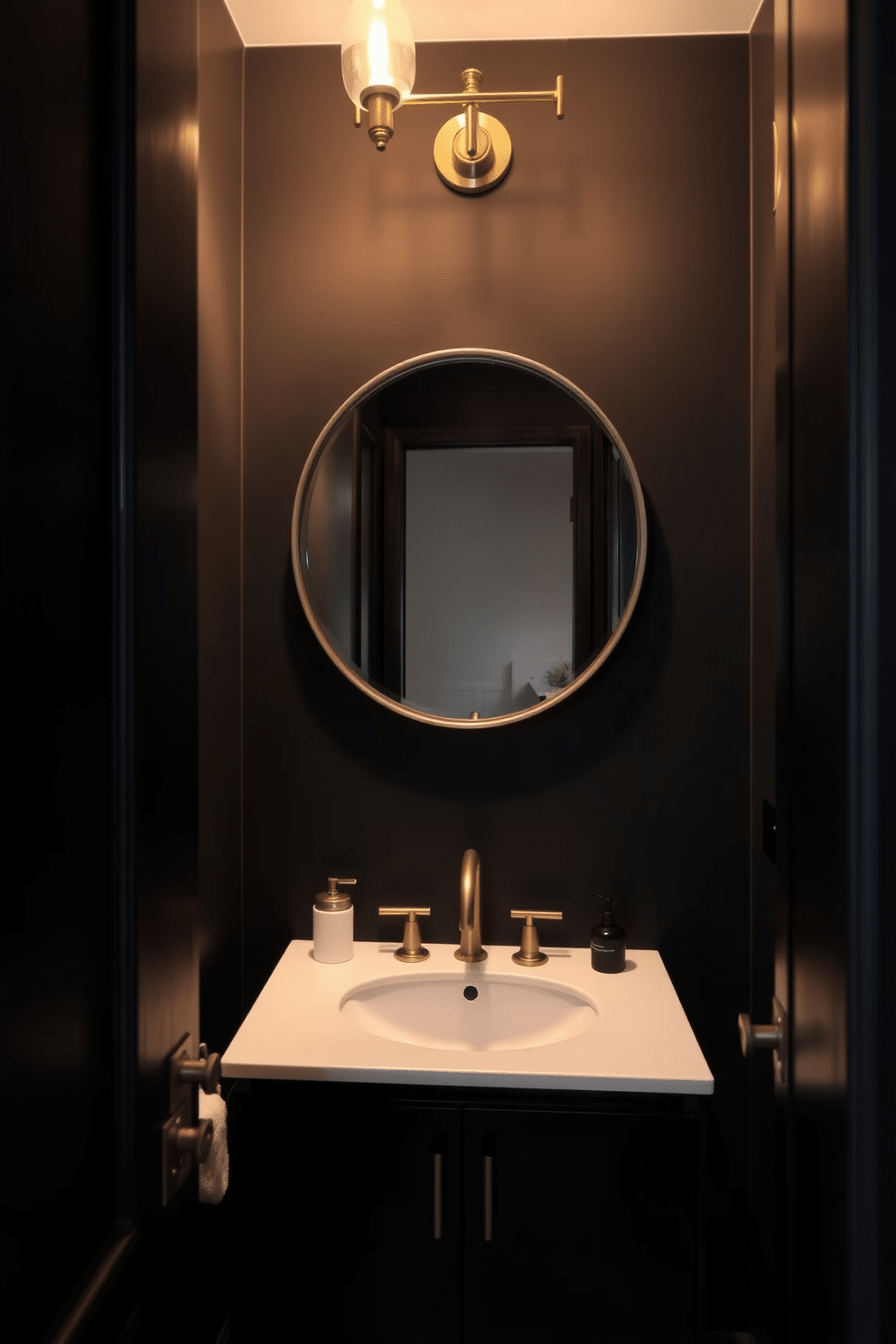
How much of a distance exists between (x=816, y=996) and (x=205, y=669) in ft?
3.35

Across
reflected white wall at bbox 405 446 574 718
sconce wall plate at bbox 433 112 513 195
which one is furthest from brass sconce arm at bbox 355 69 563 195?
reflected white wall at bbox 405 446 574 718

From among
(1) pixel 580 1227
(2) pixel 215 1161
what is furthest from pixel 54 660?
(1) pixel 580 1227

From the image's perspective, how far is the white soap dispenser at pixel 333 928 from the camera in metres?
1.48

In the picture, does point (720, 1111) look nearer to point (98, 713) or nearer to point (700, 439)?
point (700, 439)

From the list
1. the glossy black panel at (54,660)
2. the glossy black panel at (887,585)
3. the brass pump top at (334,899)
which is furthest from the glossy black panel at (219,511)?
the glossy black panel at (887,585)

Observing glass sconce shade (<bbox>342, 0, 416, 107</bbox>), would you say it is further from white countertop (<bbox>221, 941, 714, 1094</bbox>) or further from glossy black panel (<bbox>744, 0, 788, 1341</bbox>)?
white countertop (<bbox>221, 941, 714, 1094</bbox>)

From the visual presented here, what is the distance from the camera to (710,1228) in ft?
5.03

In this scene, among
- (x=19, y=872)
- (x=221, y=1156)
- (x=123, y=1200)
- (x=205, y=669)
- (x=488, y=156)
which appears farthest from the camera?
(x=488, y=156)

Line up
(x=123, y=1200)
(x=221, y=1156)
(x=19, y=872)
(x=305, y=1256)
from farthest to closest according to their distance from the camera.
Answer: (x=305, y=1256) → (x=221, y=1156) → (x=123, y=1200) → (x=19, y=872)

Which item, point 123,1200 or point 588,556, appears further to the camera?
point 588,556

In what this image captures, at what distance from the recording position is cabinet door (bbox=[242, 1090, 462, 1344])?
1198 mm

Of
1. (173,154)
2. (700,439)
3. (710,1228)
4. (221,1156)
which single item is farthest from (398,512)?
(710,1228)

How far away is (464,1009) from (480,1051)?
18 centimetres

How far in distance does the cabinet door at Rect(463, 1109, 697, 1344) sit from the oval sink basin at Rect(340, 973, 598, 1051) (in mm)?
229
